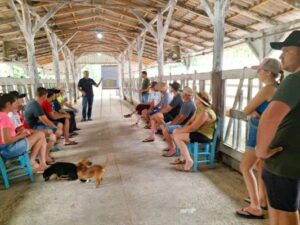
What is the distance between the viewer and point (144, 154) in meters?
4.64

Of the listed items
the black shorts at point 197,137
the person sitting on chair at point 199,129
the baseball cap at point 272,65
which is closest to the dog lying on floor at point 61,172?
the person sitting on chair at point 199,129

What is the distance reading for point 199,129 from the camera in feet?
12.1

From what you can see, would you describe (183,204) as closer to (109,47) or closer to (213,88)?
(213,88)

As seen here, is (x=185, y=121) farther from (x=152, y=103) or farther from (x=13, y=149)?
(x=13, y=149)

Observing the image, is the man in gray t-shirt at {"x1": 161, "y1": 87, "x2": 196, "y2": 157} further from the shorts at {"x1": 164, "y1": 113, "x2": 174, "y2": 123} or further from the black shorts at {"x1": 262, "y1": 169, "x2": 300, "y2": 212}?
the black shorts at {"x1": 262, "y1": 169, "x2": 300, "y2": 212}

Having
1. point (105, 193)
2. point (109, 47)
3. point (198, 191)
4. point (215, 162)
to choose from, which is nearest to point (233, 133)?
point (215, 162)

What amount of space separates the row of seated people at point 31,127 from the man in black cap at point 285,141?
9.29 feet

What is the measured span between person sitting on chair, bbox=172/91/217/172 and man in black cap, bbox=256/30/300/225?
2.15 meters

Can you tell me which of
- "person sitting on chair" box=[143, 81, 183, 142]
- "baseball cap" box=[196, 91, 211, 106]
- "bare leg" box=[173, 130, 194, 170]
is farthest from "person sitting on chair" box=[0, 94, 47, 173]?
"person sitting on chair" box=[143, 81, 183, 142]

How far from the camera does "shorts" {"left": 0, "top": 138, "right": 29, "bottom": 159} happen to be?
10.8 ft

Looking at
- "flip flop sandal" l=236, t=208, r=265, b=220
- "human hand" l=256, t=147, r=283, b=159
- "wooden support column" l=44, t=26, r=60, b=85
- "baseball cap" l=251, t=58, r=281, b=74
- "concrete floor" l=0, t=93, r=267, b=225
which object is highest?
"wooden support column" l=44, t=26, r=60, b=85

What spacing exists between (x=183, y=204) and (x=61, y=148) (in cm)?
320

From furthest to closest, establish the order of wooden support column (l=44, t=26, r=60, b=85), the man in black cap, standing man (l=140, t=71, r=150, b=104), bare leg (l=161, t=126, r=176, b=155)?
wooden support column (l=44, t=26, r=60, b=85), standing man (l=140, t=71, r=150, b=104), bare leg (l=161, t=126, r=176, b=155), the man in black cap

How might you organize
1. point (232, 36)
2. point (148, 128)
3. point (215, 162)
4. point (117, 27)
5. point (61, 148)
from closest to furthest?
point (215, 162), point (61, 148), point (148, 128), point (232, 36), point (117, 27)
